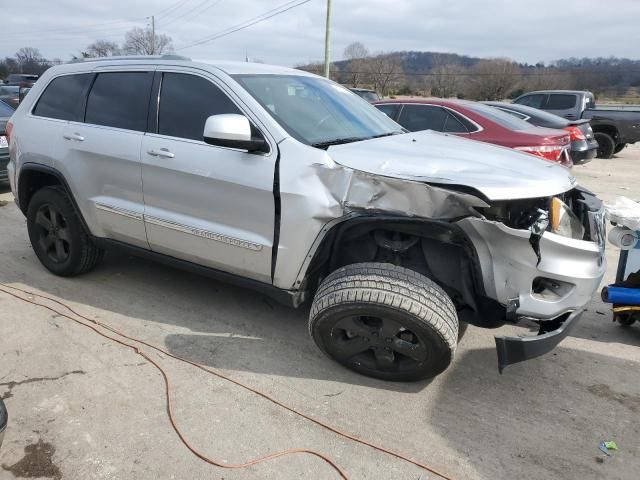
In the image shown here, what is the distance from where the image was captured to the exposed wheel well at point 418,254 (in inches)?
114

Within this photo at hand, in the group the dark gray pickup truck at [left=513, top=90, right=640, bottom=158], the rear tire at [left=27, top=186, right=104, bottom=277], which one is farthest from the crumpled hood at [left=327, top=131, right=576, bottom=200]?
the dark gray pickup truck at [left=513, top=90, right=640, bottom=158]

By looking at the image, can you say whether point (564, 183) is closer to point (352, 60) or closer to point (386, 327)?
point (386, 327)

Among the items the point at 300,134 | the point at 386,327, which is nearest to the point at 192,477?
the point at 386,327

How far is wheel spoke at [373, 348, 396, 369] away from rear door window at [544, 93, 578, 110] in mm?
13180

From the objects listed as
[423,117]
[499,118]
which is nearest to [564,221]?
[499,118]

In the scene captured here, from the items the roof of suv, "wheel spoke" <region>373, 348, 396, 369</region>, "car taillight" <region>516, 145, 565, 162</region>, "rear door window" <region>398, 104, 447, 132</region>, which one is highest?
the roof of suv

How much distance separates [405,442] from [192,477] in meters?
1.07

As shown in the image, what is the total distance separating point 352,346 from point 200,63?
2.20 meters

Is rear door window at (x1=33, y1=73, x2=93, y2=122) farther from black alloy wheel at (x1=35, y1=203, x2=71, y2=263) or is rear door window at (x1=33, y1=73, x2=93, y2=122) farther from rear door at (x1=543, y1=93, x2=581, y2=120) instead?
rear door at (x1=543, y1=93, x2=581, y2=120)

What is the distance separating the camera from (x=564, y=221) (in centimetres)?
299

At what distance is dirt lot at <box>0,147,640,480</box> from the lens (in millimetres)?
2514

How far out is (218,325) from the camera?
3.84 metres

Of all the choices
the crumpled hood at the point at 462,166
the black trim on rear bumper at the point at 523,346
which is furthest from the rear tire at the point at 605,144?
the black trim on rear bumper at the point at 523,346

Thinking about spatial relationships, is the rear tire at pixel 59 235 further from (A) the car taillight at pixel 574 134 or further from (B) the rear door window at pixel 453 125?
(A) the car taillight at pixel 574 134
